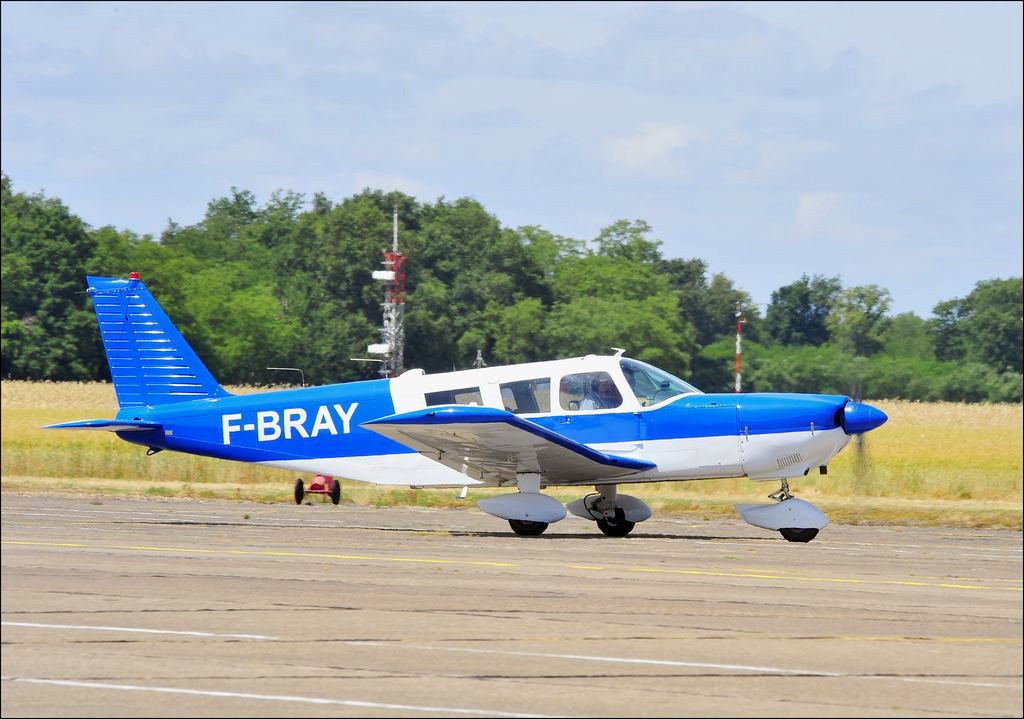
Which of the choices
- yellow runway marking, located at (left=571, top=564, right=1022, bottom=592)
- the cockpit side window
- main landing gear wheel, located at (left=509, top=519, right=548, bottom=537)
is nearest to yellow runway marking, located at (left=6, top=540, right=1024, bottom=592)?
yellow runway marking, located at (left=571, top=564, right=1022, bottom=592)

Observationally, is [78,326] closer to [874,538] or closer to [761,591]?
[874,538]

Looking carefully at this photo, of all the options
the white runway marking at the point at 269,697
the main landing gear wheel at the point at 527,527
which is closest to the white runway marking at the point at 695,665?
the white runway marking at the point at 269,697

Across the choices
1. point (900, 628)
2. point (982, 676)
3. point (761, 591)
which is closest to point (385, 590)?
point (761, 591)

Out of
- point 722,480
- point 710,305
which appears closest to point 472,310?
point 710,305

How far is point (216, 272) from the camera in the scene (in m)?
63.9

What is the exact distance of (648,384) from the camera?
57.2 feet

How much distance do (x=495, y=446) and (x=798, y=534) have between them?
3.66 meters

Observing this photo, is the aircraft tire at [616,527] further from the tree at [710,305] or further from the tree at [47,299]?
the tree at [710,305]

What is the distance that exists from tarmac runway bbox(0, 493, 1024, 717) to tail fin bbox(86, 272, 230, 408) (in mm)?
2927

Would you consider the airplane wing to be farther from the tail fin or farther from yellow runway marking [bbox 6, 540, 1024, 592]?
the tail fin

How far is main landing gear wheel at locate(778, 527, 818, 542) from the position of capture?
16.7m

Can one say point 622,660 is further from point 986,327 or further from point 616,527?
point 986,327

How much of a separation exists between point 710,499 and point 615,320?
28.4m

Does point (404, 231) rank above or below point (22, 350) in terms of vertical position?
above
